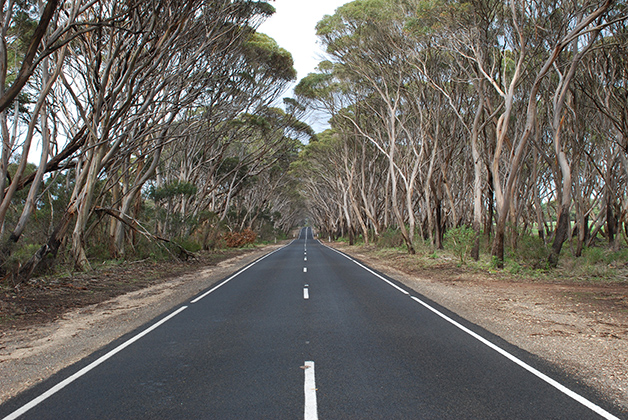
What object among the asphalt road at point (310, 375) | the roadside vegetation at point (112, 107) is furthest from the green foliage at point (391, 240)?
the asphalt road at point (310, 375)

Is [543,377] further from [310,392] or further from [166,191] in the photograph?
[166,191]

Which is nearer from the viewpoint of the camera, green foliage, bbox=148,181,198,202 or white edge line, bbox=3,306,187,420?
white edge line, bbox=3,306,187,420

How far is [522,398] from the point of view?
13.6ft

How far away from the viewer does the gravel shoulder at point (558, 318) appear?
507 centimetres

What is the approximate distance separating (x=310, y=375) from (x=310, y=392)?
50 centimetres

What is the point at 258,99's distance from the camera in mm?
25109

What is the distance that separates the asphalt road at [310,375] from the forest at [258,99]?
5.94m

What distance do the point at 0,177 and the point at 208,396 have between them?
8.71 m

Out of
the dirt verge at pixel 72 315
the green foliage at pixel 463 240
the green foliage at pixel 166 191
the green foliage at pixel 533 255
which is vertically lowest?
the dirt verge at pixel 72 315

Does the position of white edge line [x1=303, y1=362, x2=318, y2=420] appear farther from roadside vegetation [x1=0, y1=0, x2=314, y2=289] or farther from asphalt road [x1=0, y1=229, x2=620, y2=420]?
roadside vegetation [x1=0, y1=0, x2=314, y2=289]

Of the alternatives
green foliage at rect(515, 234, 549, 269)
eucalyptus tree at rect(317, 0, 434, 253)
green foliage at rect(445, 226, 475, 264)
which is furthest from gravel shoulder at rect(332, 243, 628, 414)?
eucalyptus tree at rect(317, 0, 434, 253)

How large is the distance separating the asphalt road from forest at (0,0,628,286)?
5944 millimetres

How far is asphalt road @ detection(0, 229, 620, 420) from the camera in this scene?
3.91m

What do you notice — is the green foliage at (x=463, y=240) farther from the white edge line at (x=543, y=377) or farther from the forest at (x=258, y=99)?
the white edge line at (x=543, y=377)
